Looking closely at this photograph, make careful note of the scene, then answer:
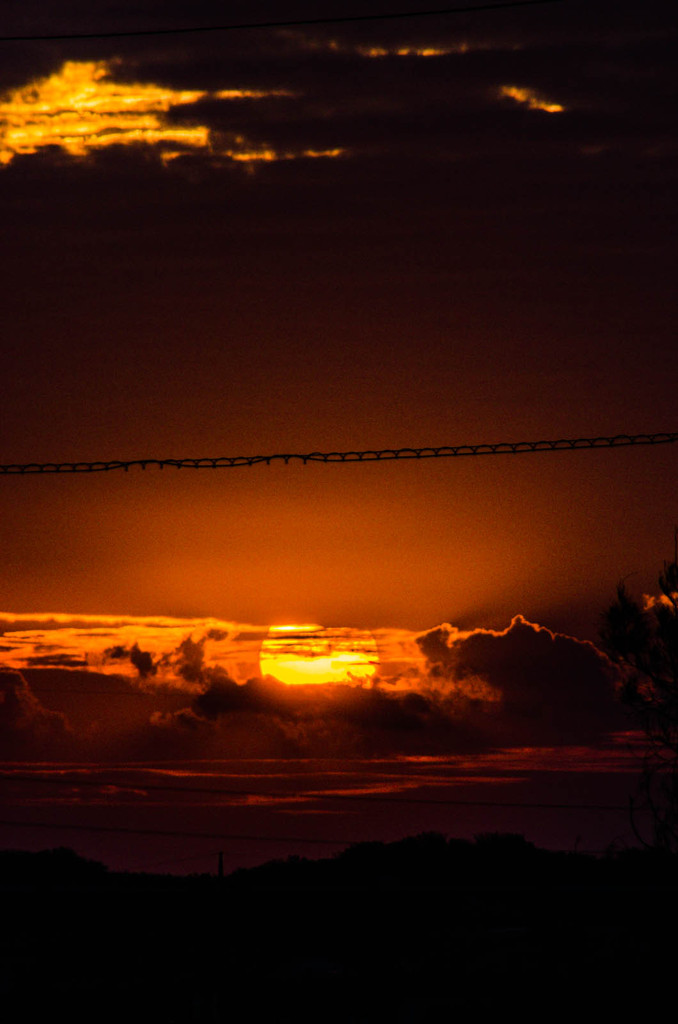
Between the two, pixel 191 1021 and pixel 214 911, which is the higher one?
pixel 214 911

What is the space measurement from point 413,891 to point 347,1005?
13341 mm

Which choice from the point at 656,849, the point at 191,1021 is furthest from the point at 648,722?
the point at 191,1021

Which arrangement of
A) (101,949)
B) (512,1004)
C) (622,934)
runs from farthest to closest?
(101,949)
(622,934)
(512,1004)

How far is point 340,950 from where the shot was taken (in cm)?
4753

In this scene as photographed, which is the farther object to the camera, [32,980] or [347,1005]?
[32,980]

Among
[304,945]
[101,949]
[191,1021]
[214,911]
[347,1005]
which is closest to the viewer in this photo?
[214,911]

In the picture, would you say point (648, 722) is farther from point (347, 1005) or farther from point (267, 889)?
point (267, 889)

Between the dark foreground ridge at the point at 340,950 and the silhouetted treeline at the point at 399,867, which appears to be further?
the silhouetted treeline at the point at 399,867

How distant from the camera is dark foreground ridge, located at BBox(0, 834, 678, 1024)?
1492 cm

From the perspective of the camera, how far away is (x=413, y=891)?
11.6 metres

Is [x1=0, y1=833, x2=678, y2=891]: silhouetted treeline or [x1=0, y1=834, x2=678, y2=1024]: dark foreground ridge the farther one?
[x1=0, y1=833, x2=678, y2=891]: silhouetted treeline

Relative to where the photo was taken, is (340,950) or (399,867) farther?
(399,867)

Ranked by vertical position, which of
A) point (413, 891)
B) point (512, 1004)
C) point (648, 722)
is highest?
point (648, 722)

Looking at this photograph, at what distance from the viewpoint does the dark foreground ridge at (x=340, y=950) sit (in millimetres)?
14922
